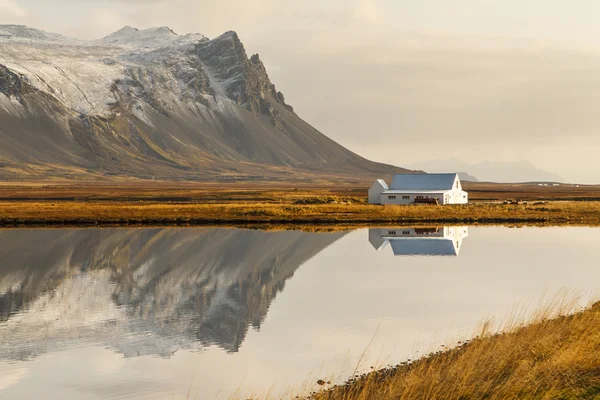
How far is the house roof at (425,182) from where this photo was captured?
110 m

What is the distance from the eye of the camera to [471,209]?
95.1 metres

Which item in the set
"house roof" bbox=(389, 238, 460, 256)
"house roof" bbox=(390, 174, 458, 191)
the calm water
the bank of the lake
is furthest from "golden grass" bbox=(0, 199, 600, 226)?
"house roof" bbox=(389, 238, 460, 256)

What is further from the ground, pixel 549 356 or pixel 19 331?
pixel 549 356

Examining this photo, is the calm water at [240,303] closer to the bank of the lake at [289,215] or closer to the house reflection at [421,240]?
the house reflection at [421,240]

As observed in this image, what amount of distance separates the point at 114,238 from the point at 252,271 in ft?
76.2

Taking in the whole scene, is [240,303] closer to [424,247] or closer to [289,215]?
[424,247]

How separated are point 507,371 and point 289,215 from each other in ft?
229

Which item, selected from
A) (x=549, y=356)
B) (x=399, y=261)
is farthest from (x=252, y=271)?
(x=549, y=356)

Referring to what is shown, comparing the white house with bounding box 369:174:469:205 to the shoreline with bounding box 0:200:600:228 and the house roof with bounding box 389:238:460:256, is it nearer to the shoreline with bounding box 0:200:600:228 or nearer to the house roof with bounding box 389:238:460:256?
the shoreline with bounding box 0:200:600:228

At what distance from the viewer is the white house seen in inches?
4237

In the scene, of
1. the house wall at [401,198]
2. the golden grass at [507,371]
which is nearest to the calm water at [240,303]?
the golden grass at [507,371]

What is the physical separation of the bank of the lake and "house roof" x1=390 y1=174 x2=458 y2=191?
12276mm

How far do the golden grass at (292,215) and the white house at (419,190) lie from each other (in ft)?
32.1

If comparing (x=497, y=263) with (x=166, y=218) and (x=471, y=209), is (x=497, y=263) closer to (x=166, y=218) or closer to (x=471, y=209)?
(x=166, y=218)
